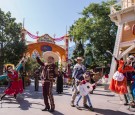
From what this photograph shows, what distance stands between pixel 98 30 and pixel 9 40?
12157 millimetres

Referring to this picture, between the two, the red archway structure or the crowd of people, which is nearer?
the crowd of people

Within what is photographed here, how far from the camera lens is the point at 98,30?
98.6 ft

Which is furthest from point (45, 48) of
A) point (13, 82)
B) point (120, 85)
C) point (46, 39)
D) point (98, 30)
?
point (120, 85)

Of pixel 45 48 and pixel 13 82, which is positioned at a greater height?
pixel 45 48

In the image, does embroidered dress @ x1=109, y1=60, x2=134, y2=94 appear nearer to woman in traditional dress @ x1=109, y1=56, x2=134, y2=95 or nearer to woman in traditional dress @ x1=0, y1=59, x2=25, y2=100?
woman in traditional dress @ x1=109, y1=56, x2=134, y2=95

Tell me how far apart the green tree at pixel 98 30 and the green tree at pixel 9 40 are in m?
10.9

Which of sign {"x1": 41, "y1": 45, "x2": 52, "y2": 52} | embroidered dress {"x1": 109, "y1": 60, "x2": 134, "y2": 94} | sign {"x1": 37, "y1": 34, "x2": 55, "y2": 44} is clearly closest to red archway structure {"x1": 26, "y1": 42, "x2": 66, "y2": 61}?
sign {"x1": 41, "y1": 45, "x2": 52, "y2": 52}

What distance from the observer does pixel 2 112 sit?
800cm

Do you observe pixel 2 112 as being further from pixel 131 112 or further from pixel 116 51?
pixel 116 51

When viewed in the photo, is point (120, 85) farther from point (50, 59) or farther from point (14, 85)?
point (14, 85)

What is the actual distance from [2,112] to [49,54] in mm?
2252

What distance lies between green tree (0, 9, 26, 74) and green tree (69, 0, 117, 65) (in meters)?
10.9

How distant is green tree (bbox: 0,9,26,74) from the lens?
2062 centimetres

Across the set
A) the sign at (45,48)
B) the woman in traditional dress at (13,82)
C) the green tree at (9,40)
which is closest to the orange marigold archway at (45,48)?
the sign at (45,48)
